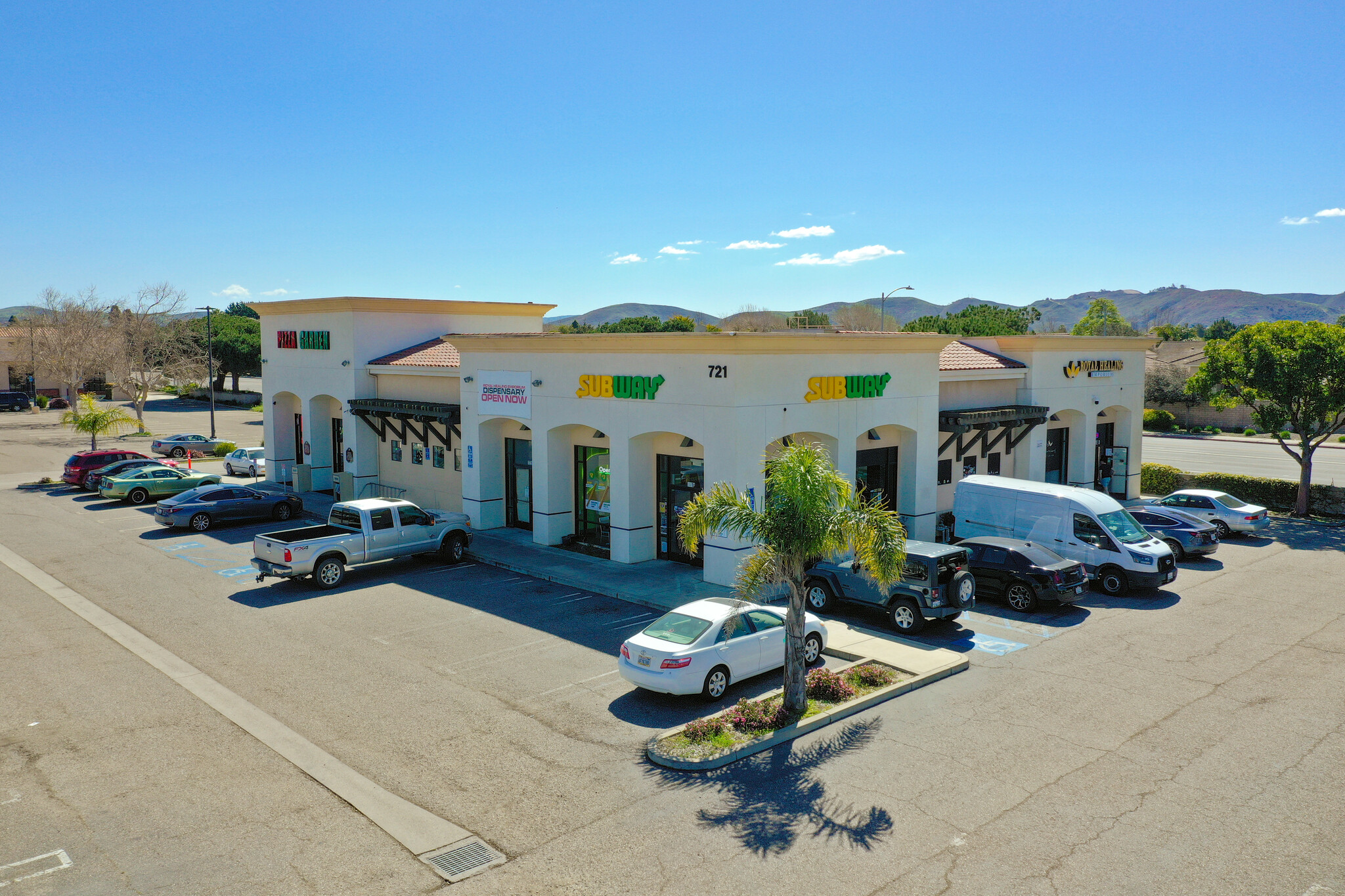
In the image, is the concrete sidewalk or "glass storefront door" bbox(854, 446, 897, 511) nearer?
the concrete sidewalk

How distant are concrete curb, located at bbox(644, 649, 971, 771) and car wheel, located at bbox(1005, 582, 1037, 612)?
3965mm

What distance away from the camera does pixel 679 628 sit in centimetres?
1373

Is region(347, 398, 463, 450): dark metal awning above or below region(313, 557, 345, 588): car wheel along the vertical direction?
above

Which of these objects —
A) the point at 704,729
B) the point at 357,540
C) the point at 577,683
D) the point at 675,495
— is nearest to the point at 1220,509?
the point at 675,495

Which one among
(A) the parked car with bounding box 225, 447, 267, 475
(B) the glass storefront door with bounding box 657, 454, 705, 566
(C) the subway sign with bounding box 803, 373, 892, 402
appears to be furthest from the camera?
(A) the parked car with bounding box 225, 447, 267, 475

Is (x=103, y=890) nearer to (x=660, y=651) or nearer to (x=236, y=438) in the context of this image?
(x=660, y=651)

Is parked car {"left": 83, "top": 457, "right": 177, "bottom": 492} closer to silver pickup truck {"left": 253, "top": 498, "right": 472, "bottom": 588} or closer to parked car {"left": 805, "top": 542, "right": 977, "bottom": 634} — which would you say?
silver pickup truck {"left": 253, "top": 498, "right": 472, "bottom": 588}

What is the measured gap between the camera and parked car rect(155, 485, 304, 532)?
2695 cm

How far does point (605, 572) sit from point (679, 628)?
311 inches

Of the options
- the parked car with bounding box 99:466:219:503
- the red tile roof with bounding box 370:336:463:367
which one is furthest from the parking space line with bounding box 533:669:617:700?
the parked car with bounding box 99:466:219:503

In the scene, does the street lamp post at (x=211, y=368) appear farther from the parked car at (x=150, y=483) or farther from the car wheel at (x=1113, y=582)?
the car wheel at (x=1113, y=582)

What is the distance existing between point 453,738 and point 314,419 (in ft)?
80.5

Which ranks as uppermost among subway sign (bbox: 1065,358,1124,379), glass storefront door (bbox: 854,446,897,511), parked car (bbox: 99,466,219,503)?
subway sign (bbox: 1065,358,1124,379)

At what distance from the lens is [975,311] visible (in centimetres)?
10094
